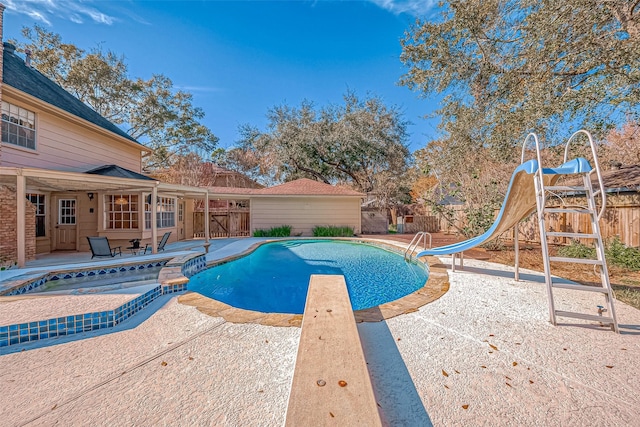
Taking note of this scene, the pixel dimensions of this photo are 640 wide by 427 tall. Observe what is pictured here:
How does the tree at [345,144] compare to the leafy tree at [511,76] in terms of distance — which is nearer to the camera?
the leafy tree at [511,76]

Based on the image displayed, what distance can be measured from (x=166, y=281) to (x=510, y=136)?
32.5 ft

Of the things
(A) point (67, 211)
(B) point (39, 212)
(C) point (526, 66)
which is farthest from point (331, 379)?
(A) point (67, 211)

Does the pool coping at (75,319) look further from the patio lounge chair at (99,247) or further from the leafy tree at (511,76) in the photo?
the leafy tree at (511,76)

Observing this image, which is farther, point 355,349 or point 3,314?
point 3,314

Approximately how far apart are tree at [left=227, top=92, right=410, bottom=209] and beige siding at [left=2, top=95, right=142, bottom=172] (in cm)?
1208

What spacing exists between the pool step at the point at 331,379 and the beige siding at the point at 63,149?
958 cm

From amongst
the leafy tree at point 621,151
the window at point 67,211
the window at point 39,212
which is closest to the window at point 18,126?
the window at point 39,212

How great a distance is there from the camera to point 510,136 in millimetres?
7988

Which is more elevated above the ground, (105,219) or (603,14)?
(603,14)

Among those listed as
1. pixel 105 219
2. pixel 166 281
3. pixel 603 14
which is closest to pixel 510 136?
pixel 603 14

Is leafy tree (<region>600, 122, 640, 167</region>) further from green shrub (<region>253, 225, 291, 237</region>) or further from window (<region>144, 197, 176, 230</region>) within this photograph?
window (<region>144, 197, 176, 230</region>)

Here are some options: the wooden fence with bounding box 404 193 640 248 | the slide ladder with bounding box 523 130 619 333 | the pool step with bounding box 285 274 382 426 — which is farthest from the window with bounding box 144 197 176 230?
the wooden fence with bounding box 404 193 640 248

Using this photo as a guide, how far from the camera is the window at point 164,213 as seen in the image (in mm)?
10312

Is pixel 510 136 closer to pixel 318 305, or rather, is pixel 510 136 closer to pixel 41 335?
pixel 318 305
